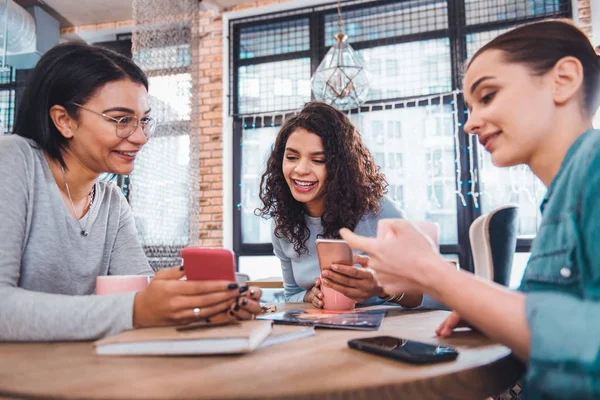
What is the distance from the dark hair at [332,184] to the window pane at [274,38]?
316 centimetres

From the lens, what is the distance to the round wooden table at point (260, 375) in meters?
0.53

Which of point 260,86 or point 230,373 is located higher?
point 260,86

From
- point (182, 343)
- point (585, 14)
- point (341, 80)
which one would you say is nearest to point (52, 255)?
point (182, 343)

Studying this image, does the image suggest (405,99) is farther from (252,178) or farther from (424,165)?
(252,178)

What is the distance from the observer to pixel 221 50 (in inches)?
196

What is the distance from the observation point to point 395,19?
460 cm

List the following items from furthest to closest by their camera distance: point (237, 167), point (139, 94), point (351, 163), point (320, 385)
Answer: point (237, 167) → point (351, 163) → point (139, 94) → point (320, 385)

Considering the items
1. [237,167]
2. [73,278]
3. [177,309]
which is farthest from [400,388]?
[237,167]

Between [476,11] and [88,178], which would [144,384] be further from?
[476,11]

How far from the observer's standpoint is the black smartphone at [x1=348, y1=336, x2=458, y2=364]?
646mm

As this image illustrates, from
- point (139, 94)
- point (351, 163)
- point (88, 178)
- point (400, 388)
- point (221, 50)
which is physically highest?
point (221, 50)

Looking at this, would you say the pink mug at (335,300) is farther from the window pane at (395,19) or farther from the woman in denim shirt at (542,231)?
the window pane at (395,19)

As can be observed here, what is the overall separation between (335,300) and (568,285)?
0.68 m

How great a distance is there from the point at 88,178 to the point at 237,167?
146 inches
